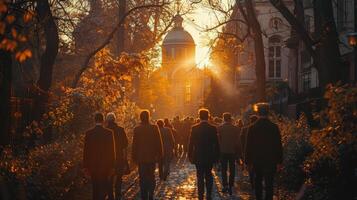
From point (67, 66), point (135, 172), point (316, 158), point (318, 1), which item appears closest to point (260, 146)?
point (316, 158)

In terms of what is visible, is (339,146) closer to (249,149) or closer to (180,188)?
(249,149)

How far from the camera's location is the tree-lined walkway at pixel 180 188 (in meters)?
15.3

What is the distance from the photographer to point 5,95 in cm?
1302

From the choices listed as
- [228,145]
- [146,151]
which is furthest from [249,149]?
[228,145]

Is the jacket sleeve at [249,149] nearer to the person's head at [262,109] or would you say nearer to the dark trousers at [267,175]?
the dark trousers at [267,175]

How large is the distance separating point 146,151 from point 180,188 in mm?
4908

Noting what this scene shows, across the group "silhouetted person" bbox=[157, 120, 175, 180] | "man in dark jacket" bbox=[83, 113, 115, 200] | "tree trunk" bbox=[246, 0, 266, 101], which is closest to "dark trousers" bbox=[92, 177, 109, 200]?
"man in dark jacket" bbox=[83, 113, 115, 200]

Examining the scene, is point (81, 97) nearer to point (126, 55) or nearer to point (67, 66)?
point (126, 55)

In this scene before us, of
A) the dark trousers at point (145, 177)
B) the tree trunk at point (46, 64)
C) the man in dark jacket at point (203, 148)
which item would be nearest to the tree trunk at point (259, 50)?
the tree trunk at point (46, 64)

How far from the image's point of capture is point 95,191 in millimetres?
11352

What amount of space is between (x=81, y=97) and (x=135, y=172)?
503 cm

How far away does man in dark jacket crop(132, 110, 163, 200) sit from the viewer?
42.4 ft

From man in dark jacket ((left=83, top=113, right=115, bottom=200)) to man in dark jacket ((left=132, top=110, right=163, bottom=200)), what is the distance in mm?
1612

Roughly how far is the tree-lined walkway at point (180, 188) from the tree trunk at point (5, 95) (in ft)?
7.36
